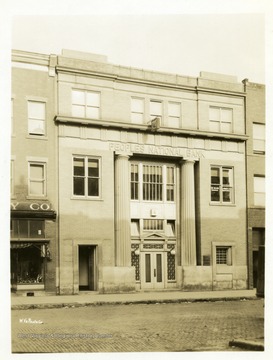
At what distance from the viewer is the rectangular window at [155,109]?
1802 cm

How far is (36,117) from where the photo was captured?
16547 millimetres

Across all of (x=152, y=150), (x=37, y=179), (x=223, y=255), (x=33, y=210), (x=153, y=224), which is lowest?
(x=223, y=255)

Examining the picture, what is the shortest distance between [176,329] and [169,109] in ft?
23.5

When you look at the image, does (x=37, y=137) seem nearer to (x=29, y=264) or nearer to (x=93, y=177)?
(x=93, y=177)

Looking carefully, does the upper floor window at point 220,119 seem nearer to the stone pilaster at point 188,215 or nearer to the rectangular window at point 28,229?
the stone pilaster at point 188,215

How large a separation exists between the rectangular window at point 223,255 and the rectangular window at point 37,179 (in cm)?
476

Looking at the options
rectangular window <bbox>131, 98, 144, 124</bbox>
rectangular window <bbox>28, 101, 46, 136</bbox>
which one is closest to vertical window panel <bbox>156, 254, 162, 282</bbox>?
rectangular window <bbox>131, 98, 144, 124</bbox>

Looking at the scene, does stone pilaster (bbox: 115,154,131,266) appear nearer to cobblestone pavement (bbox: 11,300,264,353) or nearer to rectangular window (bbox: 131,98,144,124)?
rectangular window (bbox: 131,98,144,124)

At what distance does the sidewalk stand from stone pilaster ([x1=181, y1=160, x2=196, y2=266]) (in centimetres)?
107

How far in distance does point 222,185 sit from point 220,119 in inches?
75.0

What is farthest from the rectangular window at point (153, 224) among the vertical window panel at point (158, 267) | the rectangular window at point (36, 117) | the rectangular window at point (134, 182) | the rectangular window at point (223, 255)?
the rectangular window at point (36, 117)

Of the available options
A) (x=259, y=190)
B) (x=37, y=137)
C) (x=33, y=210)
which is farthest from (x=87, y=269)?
(x=259, y=190)

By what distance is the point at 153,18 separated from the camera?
42.2 ft

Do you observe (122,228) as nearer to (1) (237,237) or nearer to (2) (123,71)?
(1) (237,237)
